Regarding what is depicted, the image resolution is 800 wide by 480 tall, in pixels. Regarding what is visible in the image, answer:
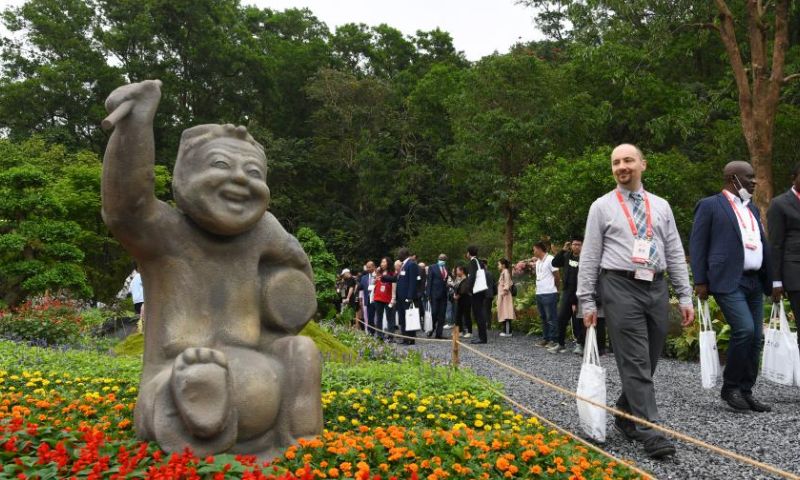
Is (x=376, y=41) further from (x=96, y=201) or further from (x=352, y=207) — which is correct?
(x=96, y=201)

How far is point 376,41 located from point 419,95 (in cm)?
1083

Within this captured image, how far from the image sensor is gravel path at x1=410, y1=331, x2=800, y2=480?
438 cm

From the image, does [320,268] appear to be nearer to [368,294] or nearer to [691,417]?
[368,294]

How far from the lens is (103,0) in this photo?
3372 cm

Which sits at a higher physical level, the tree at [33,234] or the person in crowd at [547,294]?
the tree at [33,234]

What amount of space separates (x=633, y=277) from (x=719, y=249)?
56.5 inches

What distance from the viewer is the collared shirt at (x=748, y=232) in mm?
5652

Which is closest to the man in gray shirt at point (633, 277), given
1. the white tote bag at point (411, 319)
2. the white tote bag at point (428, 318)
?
the white tote bag at point (411, 319)

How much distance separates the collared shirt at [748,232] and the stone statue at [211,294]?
369 centimetres

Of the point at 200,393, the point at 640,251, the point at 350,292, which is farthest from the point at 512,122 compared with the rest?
the point at 200,393

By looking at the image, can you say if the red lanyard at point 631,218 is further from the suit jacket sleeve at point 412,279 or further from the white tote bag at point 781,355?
the suit jacket sleeve at point 412,279

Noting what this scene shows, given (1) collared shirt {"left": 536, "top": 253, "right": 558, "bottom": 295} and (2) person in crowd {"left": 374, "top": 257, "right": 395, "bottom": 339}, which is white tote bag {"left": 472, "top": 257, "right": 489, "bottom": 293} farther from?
(2) person in crowd {"left": 374, "top": 257, "right": 395, "bottom": 339}

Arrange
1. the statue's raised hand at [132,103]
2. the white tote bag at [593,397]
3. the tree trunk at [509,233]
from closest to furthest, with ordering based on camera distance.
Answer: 1. the statue's raised hand at [132,103]
2. the white tote bag at [593,397]
3. the tree trunk at [509,233]

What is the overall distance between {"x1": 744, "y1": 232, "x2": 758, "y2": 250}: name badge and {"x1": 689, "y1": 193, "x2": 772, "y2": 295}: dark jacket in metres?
0.08
